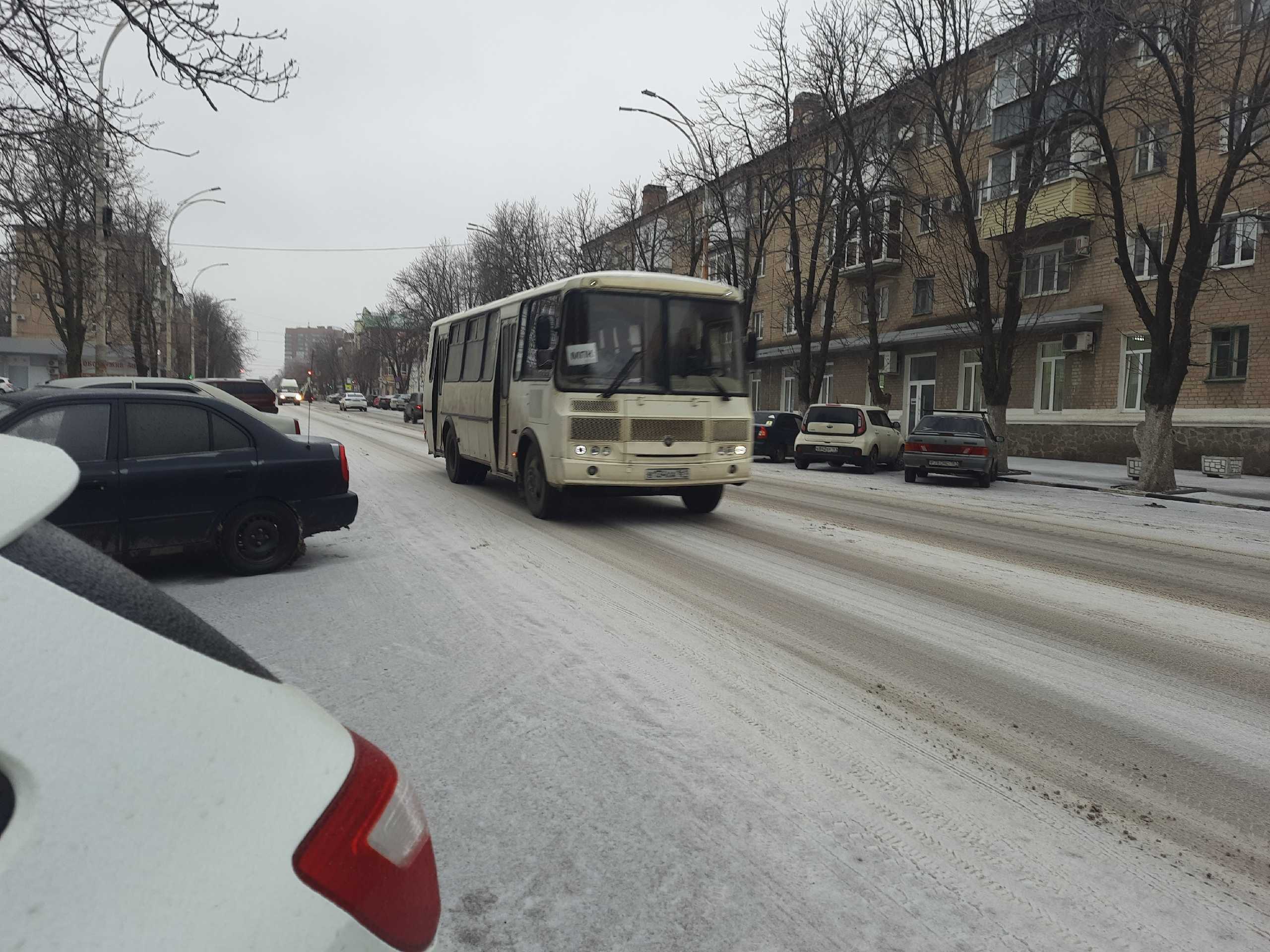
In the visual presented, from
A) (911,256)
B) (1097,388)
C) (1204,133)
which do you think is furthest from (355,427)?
(1204,133)

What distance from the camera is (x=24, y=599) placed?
1.16 m

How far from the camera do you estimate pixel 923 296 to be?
36750mm

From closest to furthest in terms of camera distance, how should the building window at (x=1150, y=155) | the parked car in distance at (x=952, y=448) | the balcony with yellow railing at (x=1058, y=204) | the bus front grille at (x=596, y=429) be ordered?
1. the bus front grille at (x=596, y=429)
2. the parked car in distance at (x=952, y=448)
3. the building window at (x=1150, y=155)
4. the balcony with yellow railing at (x=1058, y=204)

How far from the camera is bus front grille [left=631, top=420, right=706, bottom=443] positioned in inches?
423

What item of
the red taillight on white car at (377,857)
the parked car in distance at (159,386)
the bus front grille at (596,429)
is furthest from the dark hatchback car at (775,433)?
the red taillight on white car at (377,857)

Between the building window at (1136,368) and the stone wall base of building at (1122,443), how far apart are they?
39.4 inches

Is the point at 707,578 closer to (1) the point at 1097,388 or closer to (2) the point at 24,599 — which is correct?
(2) the point at 24,599

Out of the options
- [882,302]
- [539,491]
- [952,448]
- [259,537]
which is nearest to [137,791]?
[259,537]

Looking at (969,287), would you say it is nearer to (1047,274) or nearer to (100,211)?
(1047,274)

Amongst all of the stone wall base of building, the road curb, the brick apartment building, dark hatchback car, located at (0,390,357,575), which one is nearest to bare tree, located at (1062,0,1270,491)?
the road curb

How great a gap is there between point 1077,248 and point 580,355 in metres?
24.6

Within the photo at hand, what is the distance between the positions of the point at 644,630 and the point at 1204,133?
24687 mm

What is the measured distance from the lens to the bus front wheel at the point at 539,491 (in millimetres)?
→ 11109

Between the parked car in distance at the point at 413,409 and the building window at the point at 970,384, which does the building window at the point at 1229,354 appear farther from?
the parked car in distance at the point at 413,409
